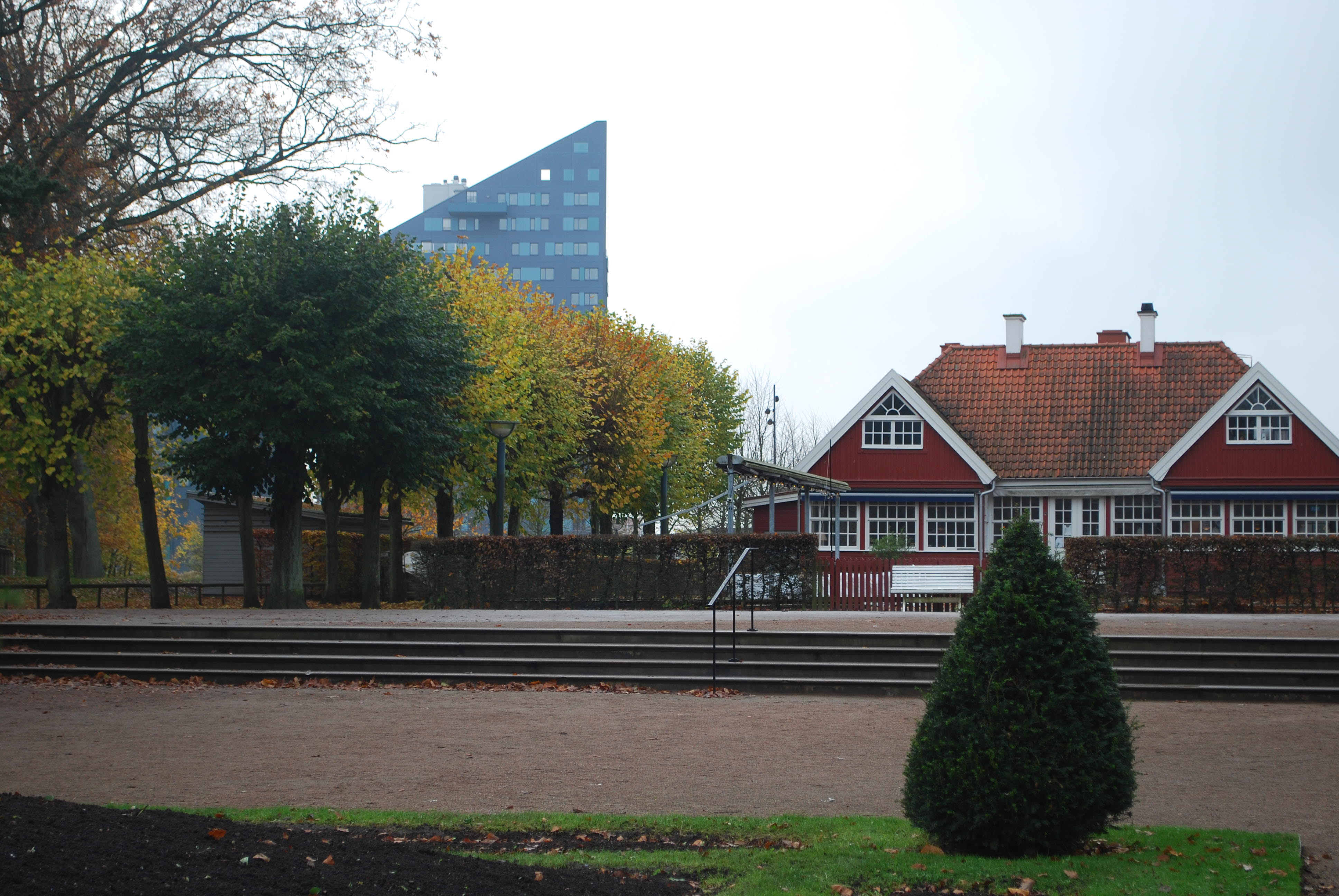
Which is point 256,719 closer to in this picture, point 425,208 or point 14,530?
point 14,530

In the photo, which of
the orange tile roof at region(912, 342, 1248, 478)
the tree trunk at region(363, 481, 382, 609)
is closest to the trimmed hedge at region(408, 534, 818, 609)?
the tree trunk at region(363, 481, 382, 609)

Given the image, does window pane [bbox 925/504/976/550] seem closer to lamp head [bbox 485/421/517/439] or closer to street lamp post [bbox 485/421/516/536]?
street lamp post [bbox 485/421/516/536]

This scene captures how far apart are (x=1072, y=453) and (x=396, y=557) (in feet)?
67.8

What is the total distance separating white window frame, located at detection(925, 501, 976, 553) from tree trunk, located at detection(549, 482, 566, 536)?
1174cm

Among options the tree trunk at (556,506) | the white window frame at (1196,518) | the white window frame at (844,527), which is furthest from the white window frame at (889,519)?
the tree trunk at (556,506)

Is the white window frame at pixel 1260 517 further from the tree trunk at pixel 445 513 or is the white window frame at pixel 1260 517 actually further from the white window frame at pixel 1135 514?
the tree trunk at pixel 445 513

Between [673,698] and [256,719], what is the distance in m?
4.68

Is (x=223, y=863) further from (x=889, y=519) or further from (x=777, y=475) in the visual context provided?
(x=889, y=519)

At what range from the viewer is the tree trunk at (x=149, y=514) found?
2408cm

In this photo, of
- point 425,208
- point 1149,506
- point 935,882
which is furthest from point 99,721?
point 425,208

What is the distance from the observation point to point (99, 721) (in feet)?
39.1

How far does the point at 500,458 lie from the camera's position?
25.9m

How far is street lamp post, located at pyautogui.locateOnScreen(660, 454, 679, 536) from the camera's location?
3697cm

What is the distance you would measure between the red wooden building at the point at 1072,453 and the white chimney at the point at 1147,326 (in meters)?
0.05
